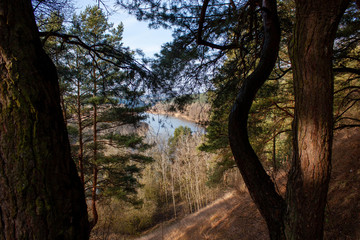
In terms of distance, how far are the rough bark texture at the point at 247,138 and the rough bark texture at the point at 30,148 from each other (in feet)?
4.90

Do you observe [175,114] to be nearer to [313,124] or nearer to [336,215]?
[313,124]

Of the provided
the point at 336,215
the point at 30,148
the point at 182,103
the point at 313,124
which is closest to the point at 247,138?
the point at 313,124

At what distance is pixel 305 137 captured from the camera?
1.54m

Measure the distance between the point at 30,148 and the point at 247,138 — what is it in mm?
1892

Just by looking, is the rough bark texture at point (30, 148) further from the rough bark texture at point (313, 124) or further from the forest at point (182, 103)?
the rough bark texture at point (313, 124)

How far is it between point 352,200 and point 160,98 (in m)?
4.79

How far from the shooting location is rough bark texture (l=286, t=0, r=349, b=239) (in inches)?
57.6

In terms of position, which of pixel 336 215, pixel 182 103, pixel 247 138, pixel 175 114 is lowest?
pixel 336 215

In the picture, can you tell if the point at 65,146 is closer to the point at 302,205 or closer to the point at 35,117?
the point at 35,117

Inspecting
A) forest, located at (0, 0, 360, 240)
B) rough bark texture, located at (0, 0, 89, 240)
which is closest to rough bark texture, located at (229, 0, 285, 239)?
forest, located at (0, 0, 360, 240)

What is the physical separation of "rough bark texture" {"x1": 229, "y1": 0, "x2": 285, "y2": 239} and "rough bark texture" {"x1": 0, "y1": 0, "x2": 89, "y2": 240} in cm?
149

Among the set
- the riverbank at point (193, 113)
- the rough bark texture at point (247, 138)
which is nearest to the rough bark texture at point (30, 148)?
the rough bark texture at point (247, 138)

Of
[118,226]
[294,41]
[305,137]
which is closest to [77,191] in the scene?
[305,137]

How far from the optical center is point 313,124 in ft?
4.98
